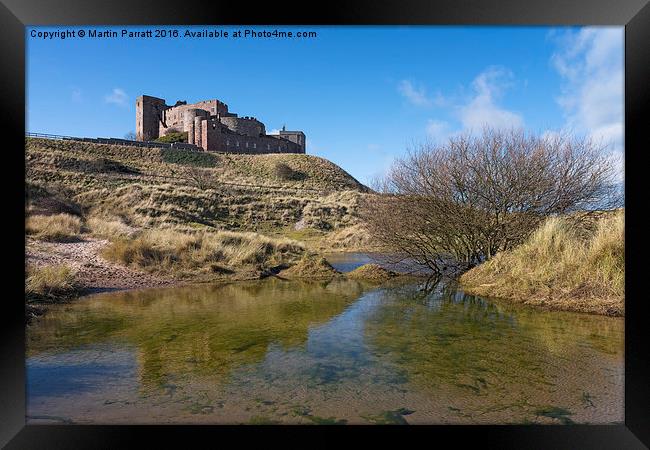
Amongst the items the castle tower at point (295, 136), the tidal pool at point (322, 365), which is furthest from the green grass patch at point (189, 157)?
the tidal pool at point (322, 365)

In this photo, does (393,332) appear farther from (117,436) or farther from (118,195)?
(118,195)

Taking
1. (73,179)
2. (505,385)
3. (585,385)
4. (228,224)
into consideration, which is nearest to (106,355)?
(505,385)

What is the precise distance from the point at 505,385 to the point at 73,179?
104 ft

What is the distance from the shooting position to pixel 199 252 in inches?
464

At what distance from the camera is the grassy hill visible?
21172 millimetres

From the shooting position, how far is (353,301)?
814 centimetres

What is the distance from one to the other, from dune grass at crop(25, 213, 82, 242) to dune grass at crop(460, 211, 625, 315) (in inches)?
447

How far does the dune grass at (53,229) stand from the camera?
11.2m

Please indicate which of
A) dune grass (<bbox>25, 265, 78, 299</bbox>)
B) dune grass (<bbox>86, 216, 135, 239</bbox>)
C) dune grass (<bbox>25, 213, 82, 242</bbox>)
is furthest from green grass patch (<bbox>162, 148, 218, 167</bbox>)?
dune grass (<bbox>25, 265, 78, 299</bbox>)

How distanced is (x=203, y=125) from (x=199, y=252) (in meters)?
45.9

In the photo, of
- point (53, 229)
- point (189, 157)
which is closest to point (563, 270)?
point (53, 229)
